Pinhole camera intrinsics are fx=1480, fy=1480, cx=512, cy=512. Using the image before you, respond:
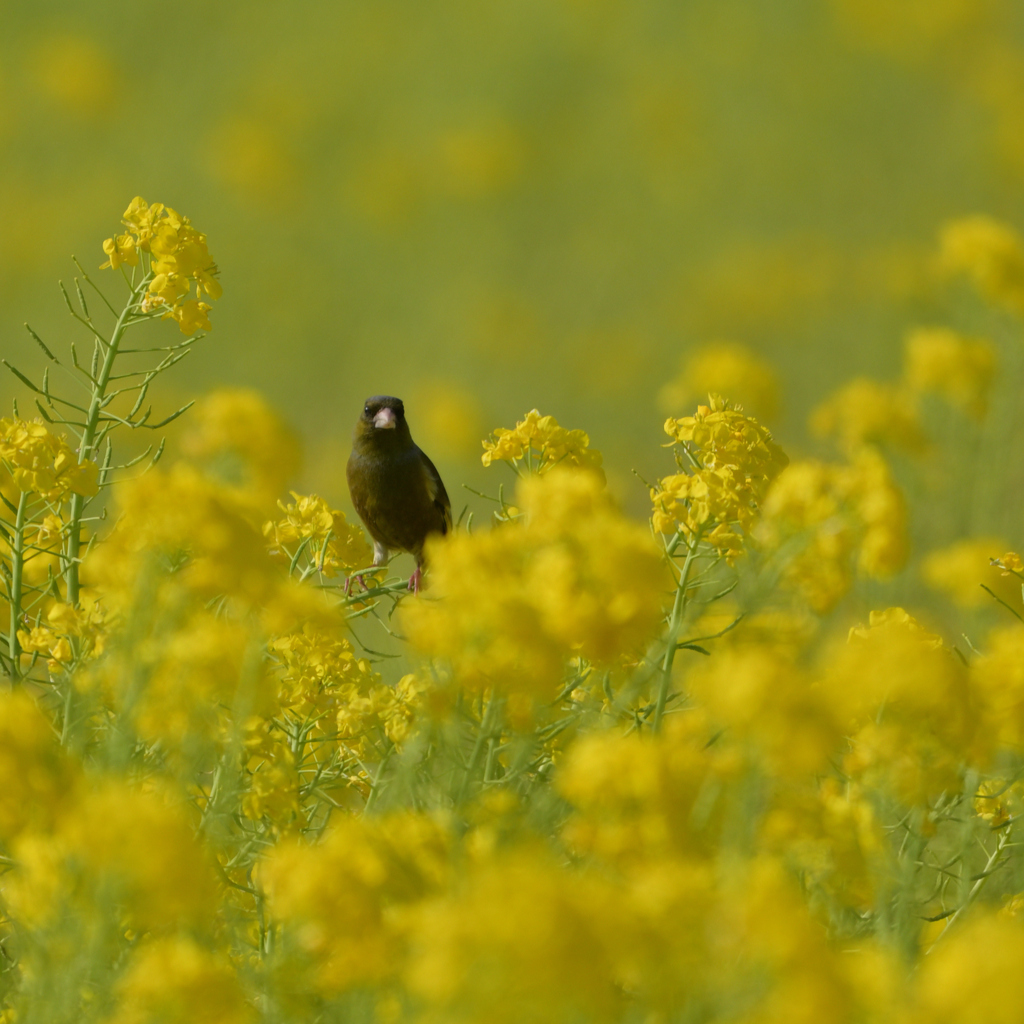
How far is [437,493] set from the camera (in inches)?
190

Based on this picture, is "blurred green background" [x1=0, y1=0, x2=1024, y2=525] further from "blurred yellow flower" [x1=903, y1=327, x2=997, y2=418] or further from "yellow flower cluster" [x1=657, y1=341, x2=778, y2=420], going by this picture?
"blurred yellow flower" [x1=903, y1=327, x2=997, y2=418]

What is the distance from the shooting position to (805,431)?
38.0 ft

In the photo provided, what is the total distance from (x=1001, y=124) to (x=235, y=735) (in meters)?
15.5

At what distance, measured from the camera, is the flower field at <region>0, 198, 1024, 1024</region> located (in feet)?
5.79

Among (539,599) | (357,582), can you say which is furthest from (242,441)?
(539,599)

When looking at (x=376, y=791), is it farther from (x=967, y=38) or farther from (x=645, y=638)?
(x=967, y=38)

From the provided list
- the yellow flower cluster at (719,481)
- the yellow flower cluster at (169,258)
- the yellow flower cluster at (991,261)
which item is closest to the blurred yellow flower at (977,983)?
the yellow flower cluster at (719,481)

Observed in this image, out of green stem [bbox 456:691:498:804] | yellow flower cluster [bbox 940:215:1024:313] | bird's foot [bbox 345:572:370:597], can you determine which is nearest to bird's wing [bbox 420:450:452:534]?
bird's foot [bbox 345:572:370:597]

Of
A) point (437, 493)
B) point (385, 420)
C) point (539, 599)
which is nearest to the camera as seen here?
point (539, 599)

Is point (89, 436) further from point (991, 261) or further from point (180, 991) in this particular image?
point (991, 261)

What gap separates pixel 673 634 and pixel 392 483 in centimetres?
224

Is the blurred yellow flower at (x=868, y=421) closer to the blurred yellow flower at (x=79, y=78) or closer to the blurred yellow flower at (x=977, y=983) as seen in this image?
the blurred yellow flower at (x=977, y=983)

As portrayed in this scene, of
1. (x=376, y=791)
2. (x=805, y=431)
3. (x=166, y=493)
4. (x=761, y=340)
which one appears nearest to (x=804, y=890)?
(x=376, y=791)

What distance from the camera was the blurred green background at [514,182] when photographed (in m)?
12.7
